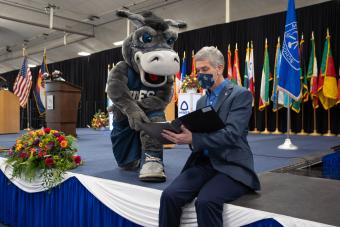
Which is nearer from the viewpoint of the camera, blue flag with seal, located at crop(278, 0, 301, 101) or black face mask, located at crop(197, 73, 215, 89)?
black face mask, located at crop(197, 73, 215, 89)

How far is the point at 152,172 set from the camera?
206 centimetres

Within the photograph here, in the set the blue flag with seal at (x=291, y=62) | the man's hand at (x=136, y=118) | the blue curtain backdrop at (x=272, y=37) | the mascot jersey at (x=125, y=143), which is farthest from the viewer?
the blue curtain backdrop at (x=272, y=37)

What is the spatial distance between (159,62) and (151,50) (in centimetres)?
13

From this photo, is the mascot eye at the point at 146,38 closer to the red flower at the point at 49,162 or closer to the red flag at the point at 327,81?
the red flower at the point at 49,162

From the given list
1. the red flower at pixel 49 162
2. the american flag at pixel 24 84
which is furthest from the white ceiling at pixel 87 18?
the red flower at pixel 49 162

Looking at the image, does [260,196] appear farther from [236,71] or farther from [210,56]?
[236,71]

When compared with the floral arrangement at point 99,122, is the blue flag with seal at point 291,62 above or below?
above

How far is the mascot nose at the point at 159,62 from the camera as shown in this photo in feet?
7.13

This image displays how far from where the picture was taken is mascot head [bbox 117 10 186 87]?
219cm

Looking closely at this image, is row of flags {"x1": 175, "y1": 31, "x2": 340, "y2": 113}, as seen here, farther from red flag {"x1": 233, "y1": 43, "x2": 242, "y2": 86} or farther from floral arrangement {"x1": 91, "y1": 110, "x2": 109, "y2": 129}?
floral arrangement {"x1": 91, "y1": 110, "x2": 109, "y2": 129}

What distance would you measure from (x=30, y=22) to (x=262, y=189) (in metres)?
9.30

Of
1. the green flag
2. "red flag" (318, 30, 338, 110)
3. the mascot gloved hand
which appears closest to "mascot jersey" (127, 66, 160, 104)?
the mascot gloved hand

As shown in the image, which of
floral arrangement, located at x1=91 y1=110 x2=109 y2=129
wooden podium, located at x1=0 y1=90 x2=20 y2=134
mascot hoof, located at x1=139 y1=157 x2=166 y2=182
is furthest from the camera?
floral arrangement, located at x1=91 y1=110 x2=109 y2=129

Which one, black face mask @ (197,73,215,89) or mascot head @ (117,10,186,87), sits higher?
mascot head @ (117,10,186,87)
